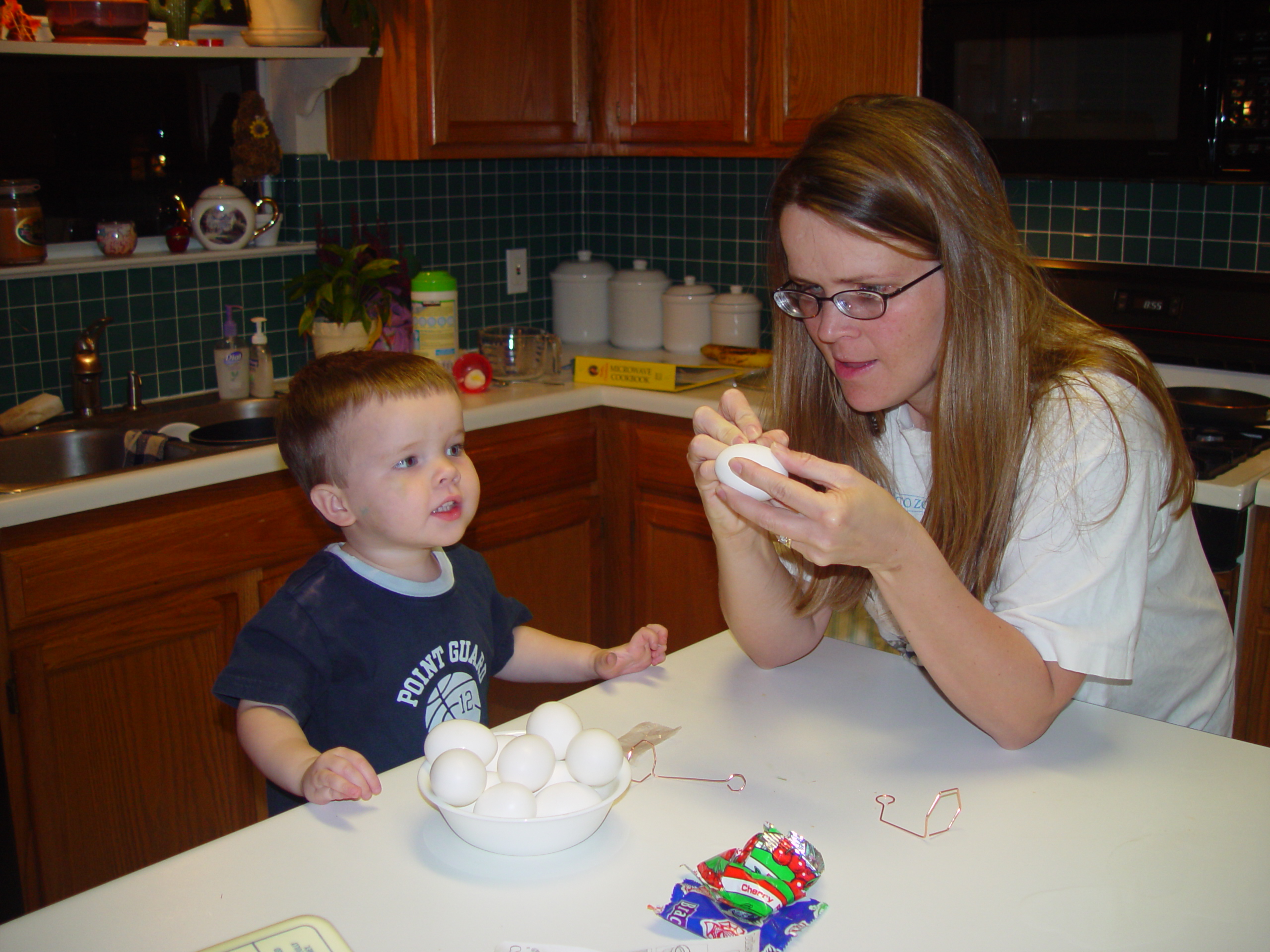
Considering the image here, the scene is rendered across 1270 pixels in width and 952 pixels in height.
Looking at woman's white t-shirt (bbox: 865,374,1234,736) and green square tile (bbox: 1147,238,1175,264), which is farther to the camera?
green square tile (bbox: 1147,238,1175,264)

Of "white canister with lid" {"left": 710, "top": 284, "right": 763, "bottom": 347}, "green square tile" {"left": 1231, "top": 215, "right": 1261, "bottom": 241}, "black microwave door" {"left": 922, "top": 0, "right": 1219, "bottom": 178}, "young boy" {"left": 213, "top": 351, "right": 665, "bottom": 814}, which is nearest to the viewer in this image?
"young boy" {"left": 213, "top": 351, "right": 665, "bottom": 814}

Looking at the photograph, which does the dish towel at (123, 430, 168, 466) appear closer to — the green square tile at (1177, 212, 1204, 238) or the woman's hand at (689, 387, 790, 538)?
the woman's hand at (689, 387, 790, 538)

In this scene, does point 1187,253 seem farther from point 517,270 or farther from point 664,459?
point 517,270

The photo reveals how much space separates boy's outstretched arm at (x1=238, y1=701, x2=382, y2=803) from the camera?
0.96m

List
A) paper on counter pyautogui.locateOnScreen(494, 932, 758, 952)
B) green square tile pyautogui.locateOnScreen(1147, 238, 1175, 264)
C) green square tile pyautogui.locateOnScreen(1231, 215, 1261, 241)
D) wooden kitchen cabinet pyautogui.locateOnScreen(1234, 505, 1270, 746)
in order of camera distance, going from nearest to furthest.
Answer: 1. paper on counter pyautogui.locateOnScreen(494, 932, 758, 952)
2. wooden kitchen cabinet pyautogui.locateOnScreen(1234, 505, 1270, 746)
3. green square tile pyautogui.locateOnScreen(1231, 215, 1261, 241)
4. green square tile pyautogui.locateOnScreen(1147, 238, 1175, 264)

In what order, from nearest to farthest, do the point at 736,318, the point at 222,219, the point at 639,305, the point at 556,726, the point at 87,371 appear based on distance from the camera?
the point at 556,726, the point at 87,371, the point at 222,219, the point at 736,318, the point at 639,305

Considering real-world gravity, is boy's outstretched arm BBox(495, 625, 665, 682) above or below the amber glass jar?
below

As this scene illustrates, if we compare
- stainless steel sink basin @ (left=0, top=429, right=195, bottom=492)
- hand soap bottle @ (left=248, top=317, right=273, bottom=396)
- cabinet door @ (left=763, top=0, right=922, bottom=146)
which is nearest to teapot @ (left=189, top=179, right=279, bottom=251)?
hand soap bottle @ (left=248, top=317, right=273, bottom=396)

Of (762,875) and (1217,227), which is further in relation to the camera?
(1217,227)

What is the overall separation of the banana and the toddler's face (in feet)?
4.98

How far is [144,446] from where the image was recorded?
7.13 ft

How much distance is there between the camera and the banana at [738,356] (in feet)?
9.04

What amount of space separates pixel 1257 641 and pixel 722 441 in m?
1.23

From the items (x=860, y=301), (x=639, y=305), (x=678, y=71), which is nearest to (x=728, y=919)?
(x=860, y=301)
